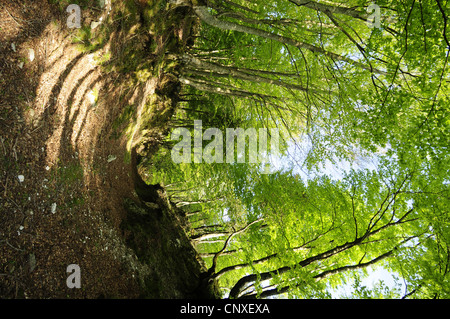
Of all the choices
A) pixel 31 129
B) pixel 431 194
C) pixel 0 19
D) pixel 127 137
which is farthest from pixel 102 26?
pixel 431 194

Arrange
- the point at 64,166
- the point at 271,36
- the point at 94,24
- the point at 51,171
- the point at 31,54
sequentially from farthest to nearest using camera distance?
the point at 271,36
the point at 94,24
the point at 64,166
the point at 51,171
the point at 31,54

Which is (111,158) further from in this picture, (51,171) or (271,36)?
(271,36)

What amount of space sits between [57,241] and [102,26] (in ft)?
13.4

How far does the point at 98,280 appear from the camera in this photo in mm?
4004

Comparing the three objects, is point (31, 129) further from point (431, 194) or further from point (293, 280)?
point (431, 194)

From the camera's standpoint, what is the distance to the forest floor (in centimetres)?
309

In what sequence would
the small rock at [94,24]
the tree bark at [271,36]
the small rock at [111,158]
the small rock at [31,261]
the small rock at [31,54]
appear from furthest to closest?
the small rock at [111,158] < the tree bark at [271,36] < the small rock at [94,24] < the small rock at [31,54] < the small rock at [31,261]

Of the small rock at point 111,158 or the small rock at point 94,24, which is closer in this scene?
the small rock at point 94,24

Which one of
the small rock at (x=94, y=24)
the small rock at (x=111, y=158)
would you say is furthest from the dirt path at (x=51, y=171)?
the small rock at (x=111, y=158)

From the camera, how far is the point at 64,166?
4055 millimetres

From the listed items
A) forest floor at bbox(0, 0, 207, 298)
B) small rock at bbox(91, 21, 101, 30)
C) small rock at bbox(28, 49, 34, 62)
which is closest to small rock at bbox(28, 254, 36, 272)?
forest floor at bbox(0, 0, 207, 298)

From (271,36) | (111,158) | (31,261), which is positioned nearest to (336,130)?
(271,36)

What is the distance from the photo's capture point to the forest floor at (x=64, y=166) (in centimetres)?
309

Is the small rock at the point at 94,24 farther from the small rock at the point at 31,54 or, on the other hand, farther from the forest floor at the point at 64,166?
the small rock at the point at 31,54
